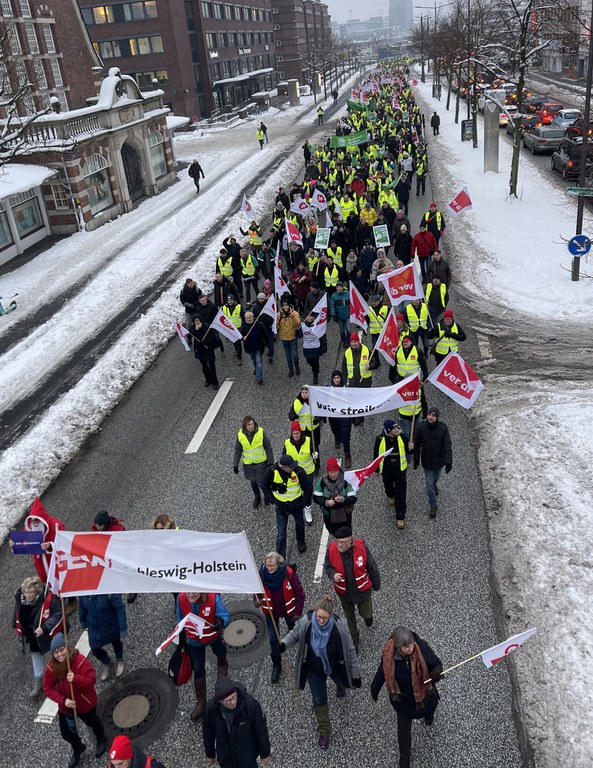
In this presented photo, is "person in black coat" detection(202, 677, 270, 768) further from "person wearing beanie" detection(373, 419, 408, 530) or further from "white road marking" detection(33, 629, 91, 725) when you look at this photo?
"person wearing beanie" detection(373, 419, 408, 530)

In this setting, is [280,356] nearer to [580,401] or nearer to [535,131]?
[580,401]

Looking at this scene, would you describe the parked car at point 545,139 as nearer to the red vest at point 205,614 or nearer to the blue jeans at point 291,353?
the blue jeans at point 291,353

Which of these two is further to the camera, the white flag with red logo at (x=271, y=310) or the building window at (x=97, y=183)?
the building window at (x=97, y=183)

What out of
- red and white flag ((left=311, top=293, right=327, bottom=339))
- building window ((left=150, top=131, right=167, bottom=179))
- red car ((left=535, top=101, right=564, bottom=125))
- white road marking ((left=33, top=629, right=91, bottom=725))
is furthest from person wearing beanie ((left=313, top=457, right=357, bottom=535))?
red car ((left=535, top=101, right=564, bottom=125))

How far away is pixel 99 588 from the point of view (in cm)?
649

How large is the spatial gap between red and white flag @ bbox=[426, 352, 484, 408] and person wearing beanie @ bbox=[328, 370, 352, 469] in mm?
1473

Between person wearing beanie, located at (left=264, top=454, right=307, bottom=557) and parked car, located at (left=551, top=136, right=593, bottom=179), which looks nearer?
person wearing beanie, located at (left=264, top=454, right=307, bottom=557)

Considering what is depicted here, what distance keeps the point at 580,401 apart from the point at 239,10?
89.8 metres

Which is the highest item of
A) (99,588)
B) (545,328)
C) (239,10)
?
(239,10)

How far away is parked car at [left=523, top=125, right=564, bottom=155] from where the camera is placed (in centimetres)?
3475

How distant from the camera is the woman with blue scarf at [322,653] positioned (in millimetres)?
6125

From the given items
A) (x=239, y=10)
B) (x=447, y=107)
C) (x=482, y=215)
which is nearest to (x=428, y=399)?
(x=482, y=215)

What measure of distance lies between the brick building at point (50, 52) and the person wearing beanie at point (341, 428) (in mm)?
27319

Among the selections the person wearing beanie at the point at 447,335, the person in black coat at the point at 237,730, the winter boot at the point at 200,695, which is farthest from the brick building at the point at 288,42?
the person in black coat at the point at 237,730
